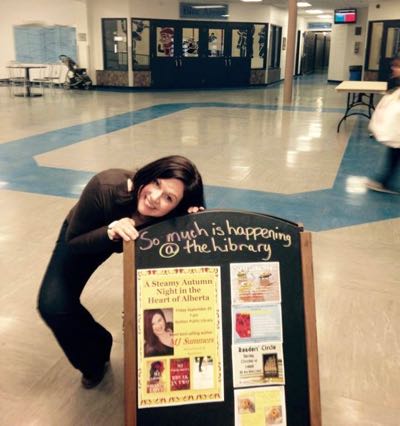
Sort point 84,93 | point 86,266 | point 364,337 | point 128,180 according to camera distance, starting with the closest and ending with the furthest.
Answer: point 128,180, point 86,266, point 364,337, point 84,93

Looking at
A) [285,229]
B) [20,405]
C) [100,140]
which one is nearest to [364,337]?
[285,229]

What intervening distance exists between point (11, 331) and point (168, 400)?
137cm

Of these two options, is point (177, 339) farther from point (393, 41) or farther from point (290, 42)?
point (393, 41)

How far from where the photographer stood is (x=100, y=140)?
7.54m

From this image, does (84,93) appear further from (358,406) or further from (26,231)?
(358,406)

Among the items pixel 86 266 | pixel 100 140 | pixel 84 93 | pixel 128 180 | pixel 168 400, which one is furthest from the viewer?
pixel 84 93

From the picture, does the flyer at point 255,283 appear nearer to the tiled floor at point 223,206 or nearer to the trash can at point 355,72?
the tiled floor at point 223,206

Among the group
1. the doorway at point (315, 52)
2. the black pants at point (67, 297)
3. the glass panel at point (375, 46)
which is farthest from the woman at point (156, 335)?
the doorway at point (315, 52)

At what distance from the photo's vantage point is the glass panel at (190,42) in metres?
15.8

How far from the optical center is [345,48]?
60.7ft

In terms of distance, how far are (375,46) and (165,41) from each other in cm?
692

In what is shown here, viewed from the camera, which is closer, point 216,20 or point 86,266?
point 86,266

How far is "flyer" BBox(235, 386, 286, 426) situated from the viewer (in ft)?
5.08

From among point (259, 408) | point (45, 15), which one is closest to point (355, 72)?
point (45, 15)
